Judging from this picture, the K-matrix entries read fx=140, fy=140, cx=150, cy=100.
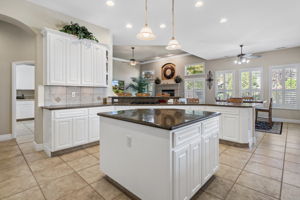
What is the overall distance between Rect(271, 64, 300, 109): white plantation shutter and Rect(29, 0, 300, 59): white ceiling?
3.92ft

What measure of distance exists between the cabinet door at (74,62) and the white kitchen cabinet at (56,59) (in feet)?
0.27

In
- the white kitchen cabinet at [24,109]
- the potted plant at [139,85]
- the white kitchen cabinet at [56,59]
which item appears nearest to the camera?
the white kitchen cabinet at [56,59]

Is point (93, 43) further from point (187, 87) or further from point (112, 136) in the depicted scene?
point (187, 87)

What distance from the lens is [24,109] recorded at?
6.24 meters

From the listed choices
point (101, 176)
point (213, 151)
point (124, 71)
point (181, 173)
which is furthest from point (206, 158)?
point (124, 71)

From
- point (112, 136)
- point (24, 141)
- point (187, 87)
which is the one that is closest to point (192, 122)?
point (112, 136)

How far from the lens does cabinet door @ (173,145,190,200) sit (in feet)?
4.20

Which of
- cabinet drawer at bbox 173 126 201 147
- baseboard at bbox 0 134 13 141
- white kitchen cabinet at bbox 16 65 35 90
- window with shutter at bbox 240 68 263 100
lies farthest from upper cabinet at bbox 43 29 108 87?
window with shutter at bbox 240 68 263 100

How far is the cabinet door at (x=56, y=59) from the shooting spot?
288 centimetres

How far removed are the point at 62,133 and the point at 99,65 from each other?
187 centimetres

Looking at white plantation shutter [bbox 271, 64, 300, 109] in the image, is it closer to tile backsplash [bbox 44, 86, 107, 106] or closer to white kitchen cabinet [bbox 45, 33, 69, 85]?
tile backsplash [bbox 44, 86, 107, 106]

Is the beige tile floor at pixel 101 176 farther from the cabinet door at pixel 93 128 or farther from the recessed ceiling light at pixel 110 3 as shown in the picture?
the recessed ceiling light at pixel 110 3

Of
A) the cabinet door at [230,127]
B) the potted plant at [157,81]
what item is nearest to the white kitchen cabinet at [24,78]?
the potted plant at [157,81]

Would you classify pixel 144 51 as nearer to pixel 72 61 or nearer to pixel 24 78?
pixel 72 61
